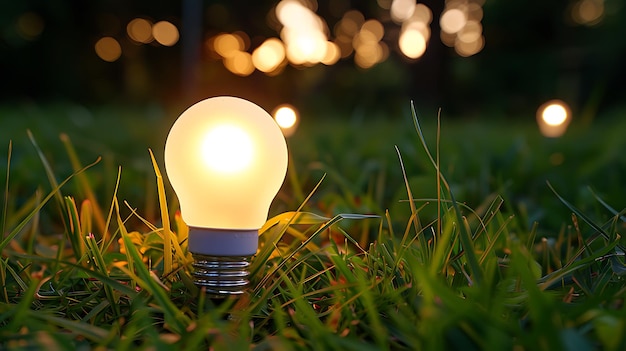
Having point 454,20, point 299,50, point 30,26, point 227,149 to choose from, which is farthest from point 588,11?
point 227,149

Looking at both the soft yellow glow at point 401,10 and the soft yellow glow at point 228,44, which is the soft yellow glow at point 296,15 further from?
the soft yellow glow at point 401,10

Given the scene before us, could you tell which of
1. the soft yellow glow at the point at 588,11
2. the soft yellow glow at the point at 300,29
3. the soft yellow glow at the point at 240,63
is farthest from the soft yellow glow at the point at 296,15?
the soft yellow glow at the point at 588,11

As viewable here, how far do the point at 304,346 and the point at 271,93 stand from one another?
636 inches

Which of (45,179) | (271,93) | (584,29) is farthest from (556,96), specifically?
(45,179)

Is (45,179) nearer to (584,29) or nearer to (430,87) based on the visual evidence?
(430,87)

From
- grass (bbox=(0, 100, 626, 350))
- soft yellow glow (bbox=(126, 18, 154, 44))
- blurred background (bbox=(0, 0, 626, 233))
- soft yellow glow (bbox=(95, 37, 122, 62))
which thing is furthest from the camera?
soft yellow glow (bbox=(126, 18, 154, 44))

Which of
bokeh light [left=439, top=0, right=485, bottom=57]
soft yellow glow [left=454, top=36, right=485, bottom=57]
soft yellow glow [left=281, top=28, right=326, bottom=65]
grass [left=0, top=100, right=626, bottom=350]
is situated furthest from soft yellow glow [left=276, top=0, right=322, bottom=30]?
grass [left=0, top=100, right=626, bottom=350]

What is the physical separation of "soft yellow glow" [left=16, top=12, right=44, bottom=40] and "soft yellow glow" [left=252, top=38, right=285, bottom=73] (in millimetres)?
4815

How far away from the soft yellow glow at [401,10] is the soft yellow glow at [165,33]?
540cm

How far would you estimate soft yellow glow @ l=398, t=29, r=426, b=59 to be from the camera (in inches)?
391

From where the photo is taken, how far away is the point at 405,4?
1338cm

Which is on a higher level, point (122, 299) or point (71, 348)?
point (122, 299)

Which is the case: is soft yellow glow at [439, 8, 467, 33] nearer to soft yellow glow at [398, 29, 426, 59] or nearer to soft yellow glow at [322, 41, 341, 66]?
soft yellow glow at [398, 29, 426, 59]

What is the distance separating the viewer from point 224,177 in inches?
36.8
